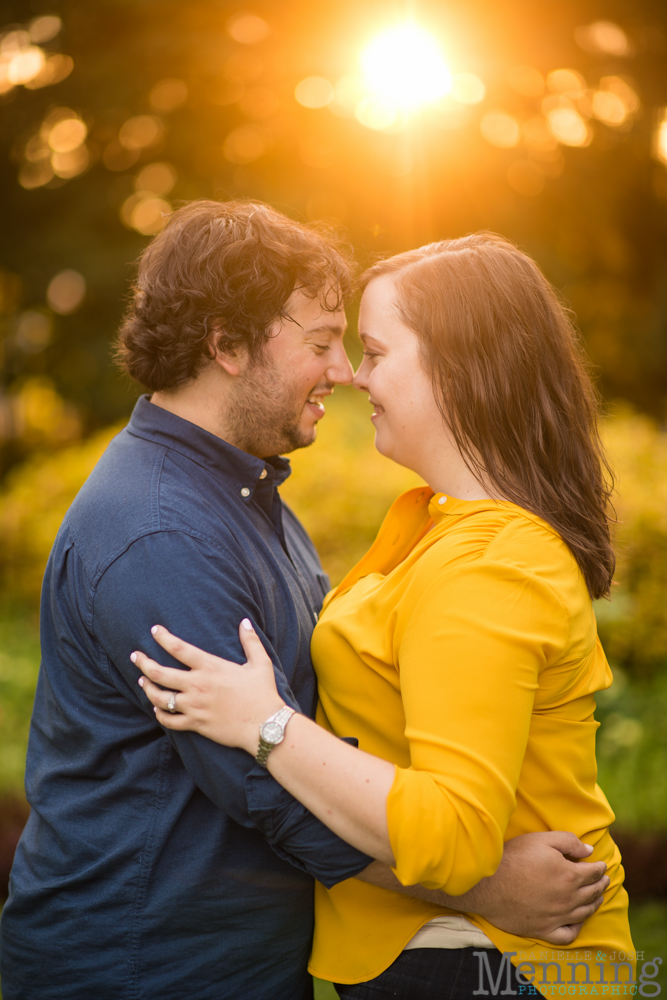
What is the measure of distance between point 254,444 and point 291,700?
85 centimetres

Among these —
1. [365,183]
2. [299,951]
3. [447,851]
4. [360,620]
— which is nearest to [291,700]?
[360,620]

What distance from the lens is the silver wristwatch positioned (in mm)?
1515

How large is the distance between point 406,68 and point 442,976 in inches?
211

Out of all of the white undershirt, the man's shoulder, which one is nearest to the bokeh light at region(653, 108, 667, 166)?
the man's shoulder

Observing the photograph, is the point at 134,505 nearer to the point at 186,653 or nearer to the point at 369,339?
the point at 186,653

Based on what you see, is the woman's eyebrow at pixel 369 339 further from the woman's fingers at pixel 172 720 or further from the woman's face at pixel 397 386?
the woman's fingers at pixel 172 720

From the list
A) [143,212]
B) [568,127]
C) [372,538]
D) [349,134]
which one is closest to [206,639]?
[372,538]

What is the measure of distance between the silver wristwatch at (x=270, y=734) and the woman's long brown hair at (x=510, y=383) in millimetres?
770

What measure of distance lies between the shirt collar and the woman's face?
0.38m

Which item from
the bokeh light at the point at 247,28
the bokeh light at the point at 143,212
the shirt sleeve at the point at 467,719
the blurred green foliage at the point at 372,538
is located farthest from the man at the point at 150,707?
the bokeh light at the point at 143,212

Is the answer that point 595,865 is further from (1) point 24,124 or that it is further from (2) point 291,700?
(1) point 24,124

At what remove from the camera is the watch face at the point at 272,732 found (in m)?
1.51

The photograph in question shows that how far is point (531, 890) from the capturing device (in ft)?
5.47

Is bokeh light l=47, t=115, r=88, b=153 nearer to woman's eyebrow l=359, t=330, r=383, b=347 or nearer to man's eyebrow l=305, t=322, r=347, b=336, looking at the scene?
man's eyebrow l=305, t=322, r=347, b=336
